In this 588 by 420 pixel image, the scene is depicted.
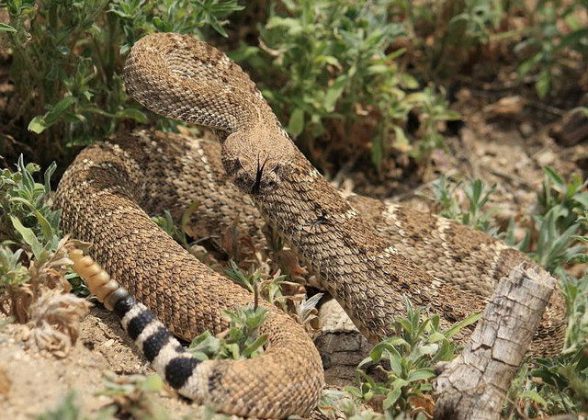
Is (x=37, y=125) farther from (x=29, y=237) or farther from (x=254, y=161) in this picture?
(x=254, y=161)

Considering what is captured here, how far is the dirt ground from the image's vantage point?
4176mm

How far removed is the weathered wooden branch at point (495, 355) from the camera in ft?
15.0

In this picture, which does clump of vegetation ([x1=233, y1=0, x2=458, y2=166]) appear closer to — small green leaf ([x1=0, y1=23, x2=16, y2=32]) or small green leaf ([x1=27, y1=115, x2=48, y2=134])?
small green leaf ([x1=27, y1=115, x2=48, y2=134])

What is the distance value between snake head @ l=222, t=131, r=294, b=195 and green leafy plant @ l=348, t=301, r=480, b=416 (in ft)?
4.02

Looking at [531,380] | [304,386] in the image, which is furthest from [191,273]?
[531,380]

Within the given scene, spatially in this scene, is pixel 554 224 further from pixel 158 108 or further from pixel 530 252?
pixel 158 108

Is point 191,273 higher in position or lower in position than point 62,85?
lower

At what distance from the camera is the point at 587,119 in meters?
8.44

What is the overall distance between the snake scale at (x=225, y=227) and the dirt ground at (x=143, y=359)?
0.26 metres

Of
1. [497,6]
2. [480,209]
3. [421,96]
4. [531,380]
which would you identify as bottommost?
[531,380]

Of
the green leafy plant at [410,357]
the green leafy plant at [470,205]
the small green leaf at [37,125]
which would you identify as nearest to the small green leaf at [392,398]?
the green leafy plant at [410,357]

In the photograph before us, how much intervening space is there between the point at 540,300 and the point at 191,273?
197 cm

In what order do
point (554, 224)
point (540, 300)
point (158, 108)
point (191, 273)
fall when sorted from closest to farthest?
point (540, 300) < point (191, 273) < point (158, 108) < point (554, 224)

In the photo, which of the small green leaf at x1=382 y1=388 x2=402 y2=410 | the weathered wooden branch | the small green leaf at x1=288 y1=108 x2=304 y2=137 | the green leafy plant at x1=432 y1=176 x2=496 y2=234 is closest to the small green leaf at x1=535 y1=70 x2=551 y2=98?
the green leafy plant at x1=432 y1=176 x2=496 y2=234
